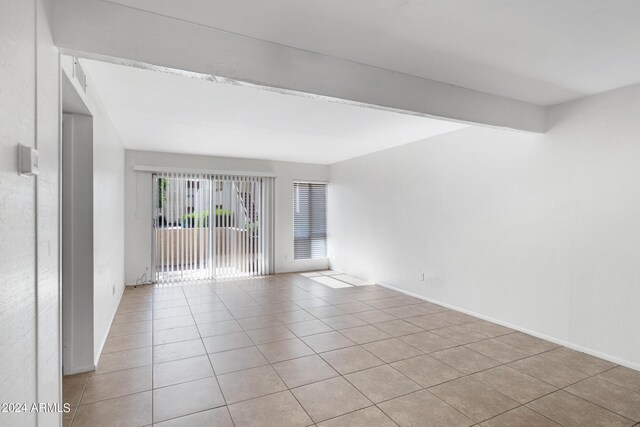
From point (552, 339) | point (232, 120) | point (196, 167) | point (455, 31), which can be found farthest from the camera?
point (196, 167)

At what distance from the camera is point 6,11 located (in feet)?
3.67

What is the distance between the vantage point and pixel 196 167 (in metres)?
6.35

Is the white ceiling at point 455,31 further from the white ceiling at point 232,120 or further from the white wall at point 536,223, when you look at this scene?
the white ceiling at point 232,120

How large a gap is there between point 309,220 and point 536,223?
4.85 metres

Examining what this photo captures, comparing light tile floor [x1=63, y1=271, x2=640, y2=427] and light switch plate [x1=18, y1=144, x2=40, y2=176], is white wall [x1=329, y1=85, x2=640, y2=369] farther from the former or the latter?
light switch plate [x1=18, y1=144, x2=40, y2=176]

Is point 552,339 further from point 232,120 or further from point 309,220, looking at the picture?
point 309,220

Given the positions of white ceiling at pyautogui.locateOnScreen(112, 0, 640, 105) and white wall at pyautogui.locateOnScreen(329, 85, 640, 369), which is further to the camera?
white wall at pyautogui.locateOnScreen(329, 85, 640, 369)

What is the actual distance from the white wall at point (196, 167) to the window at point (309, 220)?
0.61ft

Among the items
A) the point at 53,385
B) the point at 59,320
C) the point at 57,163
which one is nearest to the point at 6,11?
the point at 57,163

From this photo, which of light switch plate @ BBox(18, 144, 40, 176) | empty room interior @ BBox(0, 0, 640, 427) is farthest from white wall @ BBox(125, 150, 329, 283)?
light switch plate @ BBox(18, 144, 40, 176)

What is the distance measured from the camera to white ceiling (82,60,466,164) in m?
2.94

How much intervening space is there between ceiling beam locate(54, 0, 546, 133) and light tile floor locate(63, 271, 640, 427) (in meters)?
2.21

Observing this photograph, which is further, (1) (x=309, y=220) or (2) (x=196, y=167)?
(1) (x=309, y=220)

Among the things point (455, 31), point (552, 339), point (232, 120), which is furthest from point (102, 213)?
point (552, 339)
